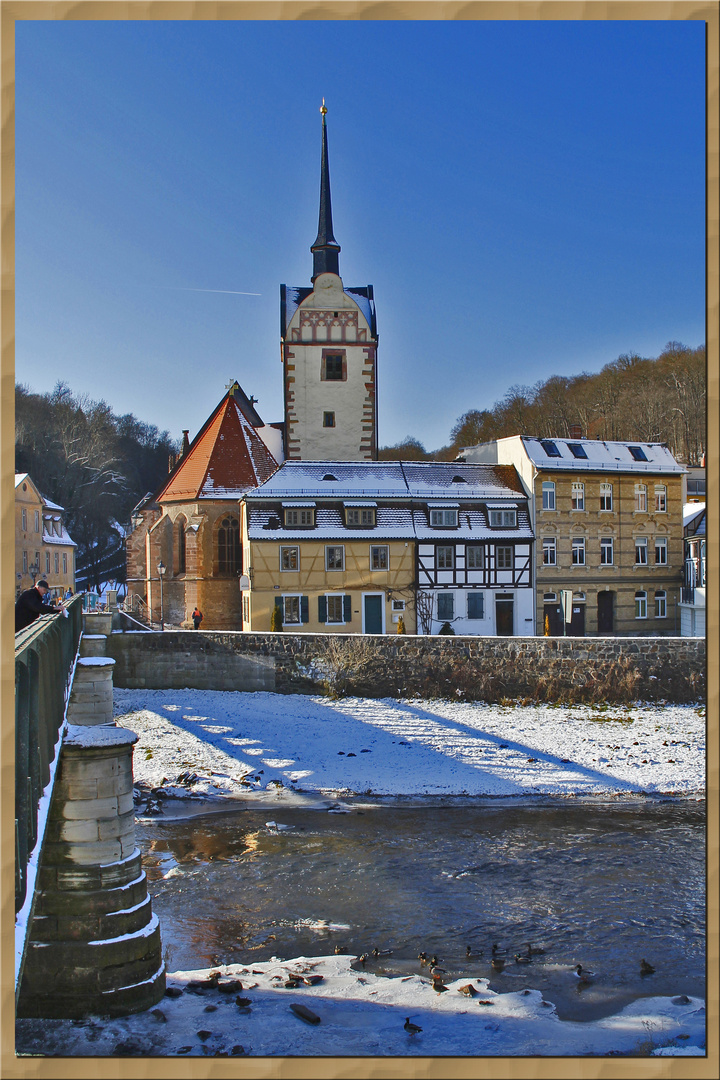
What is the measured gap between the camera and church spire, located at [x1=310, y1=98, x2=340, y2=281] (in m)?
37.0

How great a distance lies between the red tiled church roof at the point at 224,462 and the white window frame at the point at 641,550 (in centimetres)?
1584

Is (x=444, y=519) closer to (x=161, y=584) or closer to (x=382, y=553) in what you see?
(x=382, y=553)

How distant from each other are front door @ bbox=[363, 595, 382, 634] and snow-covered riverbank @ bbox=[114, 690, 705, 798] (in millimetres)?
4463

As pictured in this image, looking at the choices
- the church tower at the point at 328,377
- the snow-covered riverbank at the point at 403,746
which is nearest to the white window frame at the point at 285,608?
the snow-covered riverbank at the point at 403,746

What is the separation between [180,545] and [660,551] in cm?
2053

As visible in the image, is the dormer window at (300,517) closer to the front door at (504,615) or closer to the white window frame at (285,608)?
the white window frame at (285,608)

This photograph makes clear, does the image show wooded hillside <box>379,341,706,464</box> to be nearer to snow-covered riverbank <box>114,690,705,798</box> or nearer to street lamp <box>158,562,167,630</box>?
snow-covered riverbank <box>114,690,705,798</box>

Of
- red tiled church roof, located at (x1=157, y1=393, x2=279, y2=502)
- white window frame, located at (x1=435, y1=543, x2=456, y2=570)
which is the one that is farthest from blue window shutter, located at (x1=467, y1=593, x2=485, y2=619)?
red tiled church roof, located at (x1=157, y1=393, x2=279, y2=502)

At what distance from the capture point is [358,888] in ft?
40.6

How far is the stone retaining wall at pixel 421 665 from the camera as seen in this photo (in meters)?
24.1

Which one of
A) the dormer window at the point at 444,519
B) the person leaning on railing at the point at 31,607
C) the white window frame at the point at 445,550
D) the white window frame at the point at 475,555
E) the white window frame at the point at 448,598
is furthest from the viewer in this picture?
the dormer window at the point at 444,519

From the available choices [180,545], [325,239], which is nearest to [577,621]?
[180,545]

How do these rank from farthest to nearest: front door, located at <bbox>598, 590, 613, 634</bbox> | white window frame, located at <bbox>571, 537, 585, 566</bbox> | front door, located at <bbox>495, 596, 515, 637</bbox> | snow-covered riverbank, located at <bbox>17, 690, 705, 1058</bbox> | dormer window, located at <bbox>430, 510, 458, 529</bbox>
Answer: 1. front door, located at <bbox>598, 590, 613, 634</bbox>
2. white window frame, located at <bbox>571, 537, 585, 566</bbox>
3. front door, located at <bbox>495, 596, 515, 637</bbox>
4. dormer window, located at <bbox>430, 510, 458, 529</bbox>
5. snow-covered riverbank, located at <bbox>17, 690, 705, 1058</bbox>

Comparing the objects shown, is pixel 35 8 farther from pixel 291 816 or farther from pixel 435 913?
pixel 291 816
